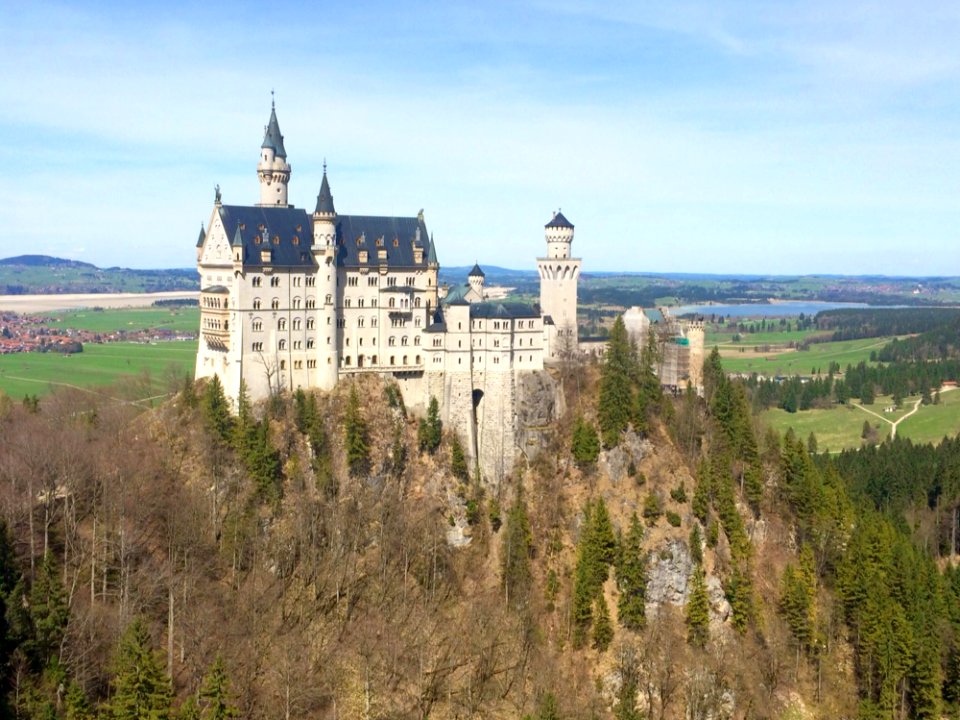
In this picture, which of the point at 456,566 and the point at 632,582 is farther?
the point at 456,566

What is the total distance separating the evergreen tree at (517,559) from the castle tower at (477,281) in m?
24.7

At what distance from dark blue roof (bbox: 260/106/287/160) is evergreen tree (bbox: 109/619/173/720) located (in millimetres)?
52662

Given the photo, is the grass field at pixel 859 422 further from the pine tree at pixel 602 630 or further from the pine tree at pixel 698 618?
the pine tree at pixel 602 630

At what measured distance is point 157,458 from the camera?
85.1 metres

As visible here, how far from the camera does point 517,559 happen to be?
285 feet

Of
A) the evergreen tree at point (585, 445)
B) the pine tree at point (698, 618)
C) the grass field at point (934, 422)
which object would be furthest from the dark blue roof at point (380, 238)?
the grass field at point (934, 422)

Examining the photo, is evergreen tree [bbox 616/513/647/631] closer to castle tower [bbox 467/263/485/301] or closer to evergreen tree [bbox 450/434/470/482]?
evergreen tree [bbox 450/434/470/482]

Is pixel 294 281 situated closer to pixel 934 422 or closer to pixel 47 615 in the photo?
pixel 47 615

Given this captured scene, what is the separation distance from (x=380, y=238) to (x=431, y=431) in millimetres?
20212

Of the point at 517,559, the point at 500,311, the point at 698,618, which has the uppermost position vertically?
the point at 500,311

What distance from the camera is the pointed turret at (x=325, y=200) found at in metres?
Result: 92.8

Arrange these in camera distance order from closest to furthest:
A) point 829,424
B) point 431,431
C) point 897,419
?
point 431,431, point 829,424, point 897,419

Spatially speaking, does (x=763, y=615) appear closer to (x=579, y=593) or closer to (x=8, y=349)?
(x=579, y=593)

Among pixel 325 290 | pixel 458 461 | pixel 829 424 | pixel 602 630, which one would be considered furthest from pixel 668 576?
pixel 829 424
